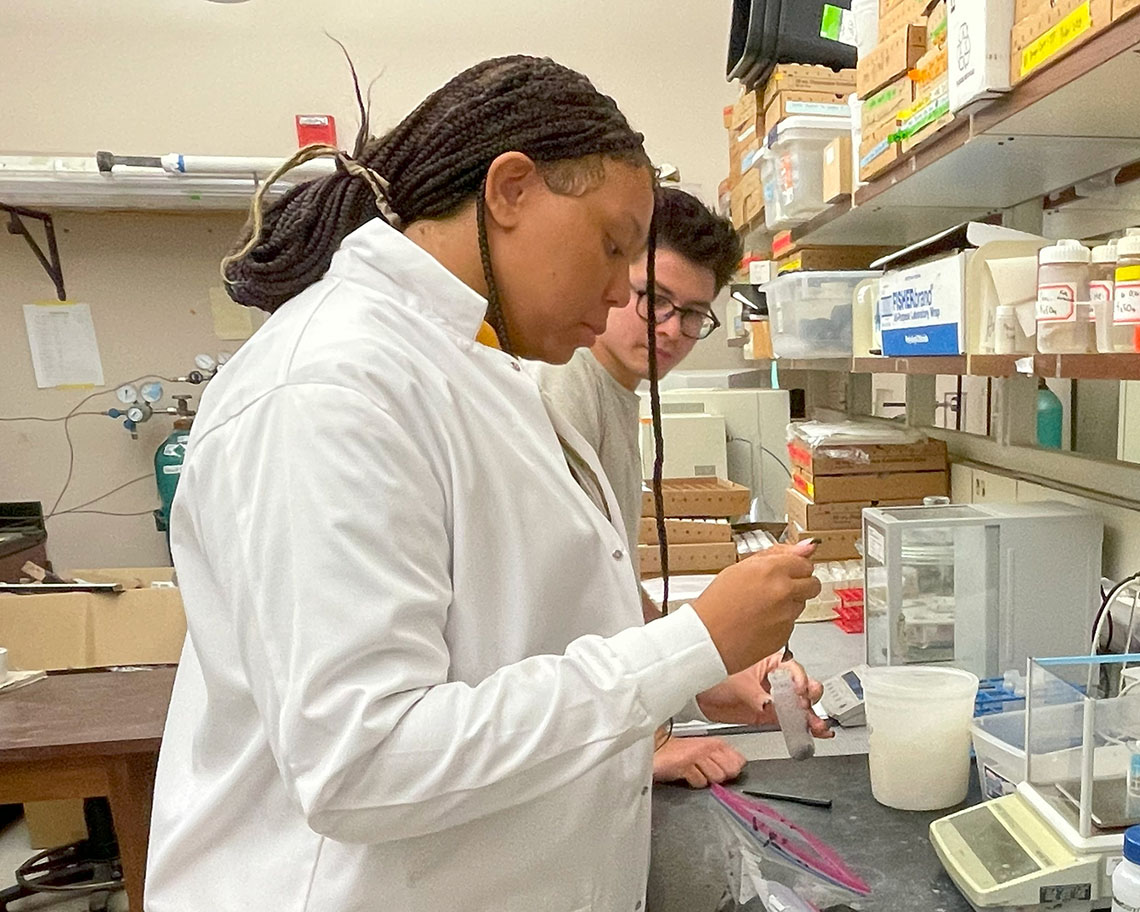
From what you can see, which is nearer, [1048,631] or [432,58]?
[1048,631]

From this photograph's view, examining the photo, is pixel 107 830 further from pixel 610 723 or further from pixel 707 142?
pixel 707 142

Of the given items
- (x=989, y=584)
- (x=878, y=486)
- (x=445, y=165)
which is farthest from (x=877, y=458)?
(x=445, y=165)

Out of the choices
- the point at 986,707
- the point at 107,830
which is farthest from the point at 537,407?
the point at 107,830

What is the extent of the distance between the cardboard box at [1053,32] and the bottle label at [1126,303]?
10.6 inches

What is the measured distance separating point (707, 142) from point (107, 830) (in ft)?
11.0

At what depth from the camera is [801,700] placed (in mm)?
1266

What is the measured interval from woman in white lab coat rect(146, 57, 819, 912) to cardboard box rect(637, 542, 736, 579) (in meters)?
1.49

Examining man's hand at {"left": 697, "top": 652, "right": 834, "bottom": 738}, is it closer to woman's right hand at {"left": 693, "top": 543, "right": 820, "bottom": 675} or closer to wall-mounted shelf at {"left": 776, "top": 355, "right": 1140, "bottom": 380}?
woman's right hand at {"left": 693, "top": 543, "right": 820, "bottom": 675}

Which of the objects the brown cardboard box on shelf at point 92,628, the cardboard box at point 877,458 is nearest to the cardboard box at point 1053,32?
the cardboard box at point 877,458

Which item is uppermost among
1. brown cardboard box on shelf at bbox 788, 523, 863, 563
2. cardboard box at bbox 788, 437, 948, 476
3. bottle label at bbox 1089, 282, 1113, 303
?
bottle label at bbox 1089, 282, 1113, 303

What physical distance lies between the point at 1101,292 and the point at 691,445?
1881 mm

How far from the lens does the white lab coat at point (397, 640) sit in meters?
0.59

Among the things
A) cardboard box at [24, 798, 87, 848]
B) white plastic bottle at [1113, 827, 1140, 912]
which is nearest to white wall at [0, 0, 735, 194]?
cardboard box at [24, 798, 87, 848]

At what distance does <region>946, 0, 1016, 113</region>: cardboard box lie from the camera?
1070 mm
